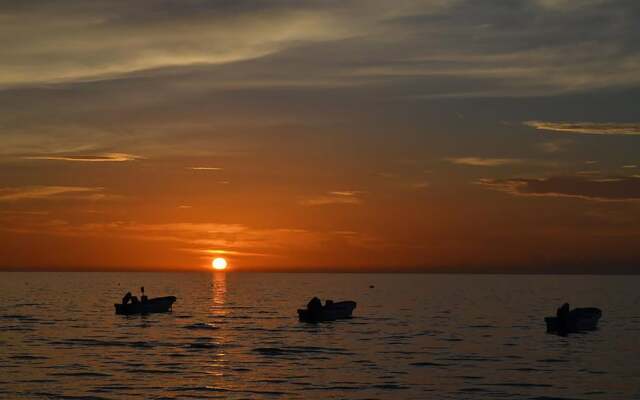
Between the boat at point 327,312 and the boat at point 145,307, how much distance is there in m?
19.3

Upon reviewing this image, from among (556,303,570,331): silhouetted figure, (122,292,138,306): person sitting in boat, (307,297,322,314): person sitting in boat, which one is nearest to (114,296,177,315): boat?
(122,292,138,306): person sitting in boat

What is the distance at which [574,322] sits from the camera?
73.2m

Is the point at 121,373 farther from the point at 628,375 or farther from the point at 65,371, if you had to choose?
the point at 628,375

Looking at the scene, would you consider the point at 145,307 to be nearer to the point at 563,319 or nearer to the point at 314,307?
the point at 314,307

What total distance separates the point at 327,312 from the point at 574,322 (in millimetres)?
24009

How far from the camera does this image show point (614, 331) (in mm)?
78250

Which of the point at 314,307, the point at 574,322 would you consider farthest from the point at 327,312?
the point at 574,322

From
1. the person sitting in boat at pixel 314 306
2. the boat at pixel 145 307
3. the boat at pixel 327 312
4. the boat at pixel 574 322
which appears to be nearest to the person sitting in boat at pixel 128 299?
the boat at pixel 145 307

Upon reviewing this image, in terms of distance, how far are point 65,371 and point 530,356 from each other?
30.2m

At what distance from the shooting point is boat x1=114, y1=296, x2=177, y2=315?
8844cm

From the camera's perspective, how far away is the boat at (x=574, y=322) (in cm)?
7162

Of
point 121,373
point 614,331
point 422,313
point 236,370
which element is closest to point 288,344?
point 236,370

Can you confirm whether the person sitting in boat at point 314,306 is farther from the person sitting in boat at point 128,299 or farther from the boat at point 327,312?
the person sitting in boat at point 128,299

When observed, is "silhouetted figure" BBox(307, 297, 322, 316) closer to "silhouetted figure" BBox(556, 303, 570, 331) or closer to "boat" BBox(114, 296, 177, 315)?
"boat" BBox(114, 296, 177, 315)
